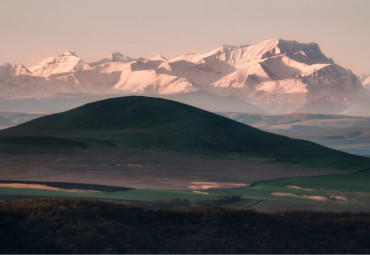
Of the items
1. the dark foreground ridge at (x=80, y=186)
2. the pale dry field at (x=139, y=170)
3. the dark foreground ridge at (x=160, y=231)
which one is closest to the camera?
the dark foreground ridge at (x=160, y=231)

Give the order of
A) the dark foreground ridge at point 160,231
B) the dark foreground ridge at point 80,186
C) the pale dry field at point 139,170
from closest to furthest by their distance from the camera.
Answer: the dark foreground ridge at point 160,231
the dark foreground ridge at point 80,186
the pale dry field at point 139,170

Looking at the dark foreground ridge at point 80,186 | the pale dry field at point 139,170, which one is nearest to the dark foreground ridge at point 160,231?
the dark foreground ridge at point 80,186

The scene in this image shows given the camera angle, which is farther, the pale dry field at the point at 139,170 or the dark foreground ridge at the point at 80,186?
the pale dry field at the point at 139,170

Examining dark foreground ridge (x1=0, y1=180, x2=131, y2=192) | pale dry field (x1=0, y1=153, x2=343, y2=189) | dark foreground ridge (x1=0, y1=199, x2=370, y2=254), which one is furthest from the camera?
pale dry field (x1=0, y1=153, x2=343, y2=189)

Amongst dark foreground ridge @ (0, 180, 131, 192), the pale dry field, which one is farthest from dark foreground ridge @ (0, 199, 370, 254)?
the pale dry field

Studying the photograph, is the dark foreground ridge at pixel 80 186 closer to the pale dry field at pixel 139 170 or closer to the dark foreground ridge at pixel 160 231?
the pale dry field at pixel 139 170

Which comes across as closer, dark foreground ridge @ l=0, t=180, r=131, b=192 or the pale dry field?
dark foreground ridge @ l=0, t=180, r=131, b=192

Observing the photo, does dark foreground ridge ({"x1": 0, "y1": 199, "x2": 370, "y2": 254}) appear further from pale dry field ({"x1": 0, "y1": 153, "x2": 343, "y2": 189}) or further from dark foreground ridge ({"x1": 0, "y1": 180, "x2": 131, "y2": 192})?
pale dry field ({"x1": 0, "y1": 153, "x2": 343, "y2": 189})

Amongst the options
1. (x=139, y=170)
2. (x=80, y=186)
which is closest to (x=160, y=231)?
(x=80, y=186)

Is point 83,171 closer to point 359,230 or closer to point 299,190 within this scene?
point 299,190
